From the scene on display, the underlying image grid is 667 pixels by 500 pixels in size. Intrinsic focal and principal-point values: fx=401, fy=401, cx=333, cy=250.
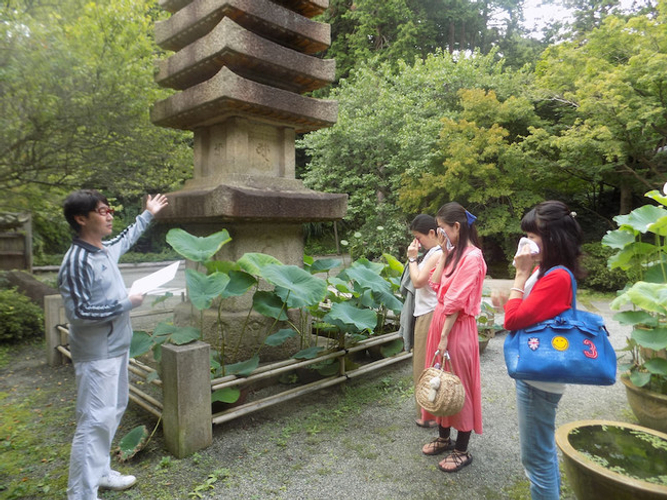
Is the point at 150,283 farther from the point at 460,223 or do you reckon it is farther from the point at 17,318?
the point at 17,318

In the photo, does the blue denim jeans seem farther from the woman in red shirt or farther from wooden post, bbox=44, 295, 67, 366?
wooden post, bbox=44, 295, 67, 366

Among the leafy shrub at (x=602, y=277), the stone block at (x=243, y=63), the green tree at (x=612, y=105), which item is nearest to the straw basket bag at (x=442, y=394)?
the stone block at (x=243, y=63)

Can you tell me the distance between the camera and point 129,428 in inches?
122

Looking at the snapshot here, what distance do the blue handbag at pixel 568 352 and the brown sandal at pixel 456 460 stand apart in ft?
3.52

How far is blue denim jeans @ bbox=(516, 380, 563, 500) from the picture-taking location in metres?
1.91

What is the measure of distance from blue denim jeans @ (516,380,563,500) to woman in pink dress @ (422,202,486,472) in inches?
23.7

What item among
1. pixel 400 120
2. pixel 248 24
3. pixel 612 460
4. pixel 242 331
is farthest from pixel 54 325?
pixel 400 120

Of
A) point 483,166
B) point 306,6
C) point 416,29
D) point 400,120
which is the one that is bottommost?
point 483,166

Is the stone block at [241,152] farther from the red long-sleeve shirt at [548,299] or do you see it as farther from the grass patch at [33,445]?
the red long-sleeve shirt at [548,299]

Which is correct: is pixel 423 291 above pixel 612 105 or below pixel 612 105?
below

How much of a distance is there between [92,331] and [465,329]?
2.20 m

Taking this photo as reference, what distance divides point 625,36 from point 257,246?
10798 millimetres

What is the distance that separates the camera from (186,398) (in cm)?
267

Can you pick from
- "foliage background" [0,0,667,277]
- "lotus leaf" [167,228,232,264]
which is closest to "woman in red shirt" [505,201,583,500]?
"lotus leaf" [167,228,232,264]
